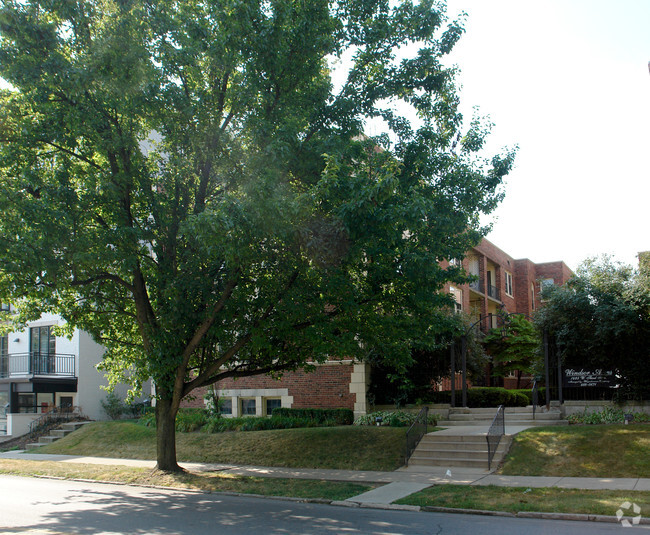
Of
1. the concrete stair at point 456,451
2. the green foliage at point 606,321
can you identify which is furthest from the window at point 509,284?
the concrete stair at point 456,451

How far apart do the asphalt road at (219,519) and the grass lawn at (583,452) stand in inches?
171

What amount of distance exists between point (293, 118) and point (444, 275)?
4.74m

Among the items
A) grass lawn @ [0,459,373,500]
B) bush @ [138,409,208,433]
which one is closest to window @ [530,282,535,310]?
bush @ [138,409,208,433]

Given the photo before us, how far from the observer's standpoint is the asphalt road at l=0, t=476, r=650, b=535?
29.8 feet

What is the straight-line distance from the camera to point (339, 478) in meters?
14.3

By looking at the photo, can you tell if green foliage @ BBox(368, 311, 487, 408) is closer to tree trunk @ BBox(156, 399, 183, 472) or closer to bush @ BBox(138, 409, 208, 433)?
bush @ BBox(138, 409, 208, 433)

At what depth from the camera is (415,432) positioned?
16328 millimetres

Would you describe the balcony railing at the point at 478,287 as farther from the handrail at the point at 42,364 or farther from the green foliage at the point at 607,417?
the handrail at the point at 42,364

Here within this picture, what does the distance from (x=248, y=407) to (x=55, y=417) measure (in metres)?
9.22

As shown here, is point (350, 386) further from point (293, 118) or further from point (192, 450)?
point (293, 118)

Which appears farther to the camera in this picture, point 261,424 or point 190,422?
point 190,422

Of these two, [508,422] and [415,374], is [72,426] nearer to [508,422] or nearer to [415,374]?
[415,374]

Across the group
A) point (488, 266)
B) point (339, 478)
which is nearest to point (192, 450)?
point (339, 478)

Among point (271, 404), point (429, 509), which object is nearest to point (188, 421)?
point (271, 404)
